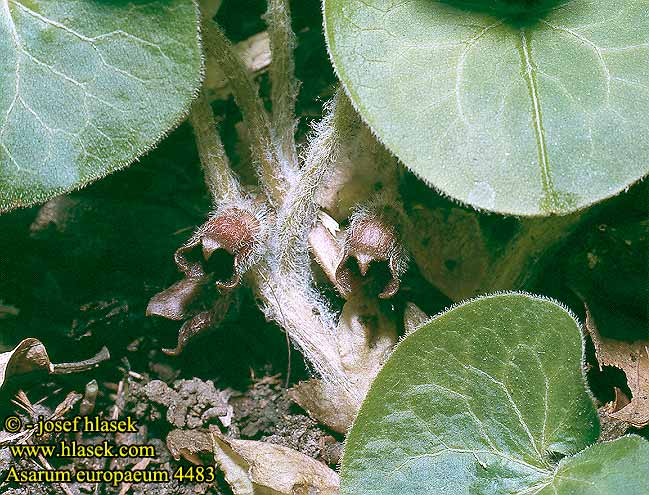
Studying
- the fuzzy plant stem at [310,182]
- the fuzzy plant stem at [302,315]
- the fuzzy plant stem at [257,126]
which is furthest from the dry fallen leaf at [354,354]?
the fuzzy plant stem at [257,126]

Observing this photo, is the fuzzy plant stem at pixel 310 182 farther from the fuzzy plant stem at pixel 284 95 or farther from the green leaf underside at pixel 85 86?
the green leaf underside at pixel 85 86

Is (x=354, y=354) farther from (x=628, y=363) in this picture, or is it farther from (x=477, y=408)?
(x=628, y=363)

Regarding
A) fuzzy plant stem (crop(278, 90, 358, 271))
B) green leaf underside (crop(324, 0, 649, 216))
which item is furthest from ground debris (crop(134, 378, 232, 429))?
green leaf underside (crop(324, 0, 649, 216))

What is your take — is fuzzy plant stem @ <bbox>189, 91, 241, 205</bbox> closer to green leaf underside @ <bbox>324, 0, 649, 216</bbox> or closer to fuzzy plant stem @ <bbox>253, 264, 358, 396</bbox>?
fuzzy plant stem @ <bbox>253, 264, 358, 396</bbox>

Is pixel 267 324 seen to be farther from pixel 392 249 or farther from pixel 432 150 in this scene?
pixel 432 150

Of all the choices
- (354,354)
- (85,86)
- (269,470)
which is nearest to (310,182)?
(354,354)

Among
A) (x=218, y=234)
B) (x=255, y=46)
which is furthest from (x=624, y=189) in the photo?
(x=255, y=46)
